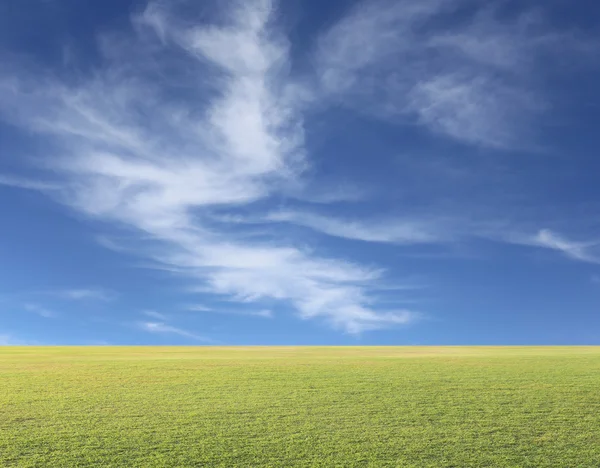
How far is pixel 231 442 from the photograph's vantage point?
34.8ft

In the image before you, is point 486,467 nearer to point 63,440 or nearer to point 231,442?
point 231,442

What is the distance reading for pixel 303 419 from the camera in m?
12.4

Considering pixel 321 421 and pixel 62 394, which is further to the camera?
pixel 62 394

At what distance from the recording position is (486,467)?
9391mm

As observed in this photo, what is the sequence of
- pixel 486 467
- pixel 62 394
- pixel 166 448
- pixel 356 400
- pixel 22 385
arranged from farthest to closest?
pixel 22 385
pixel 62 394
pixel 356 400
pixel 166 448
pixel 486 467

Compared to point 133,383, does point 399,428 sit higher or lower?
lower

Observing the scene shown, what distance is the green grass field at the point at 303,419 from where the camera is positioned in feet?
32.3

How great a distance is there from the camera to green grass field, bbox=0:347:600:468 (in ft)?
32.3

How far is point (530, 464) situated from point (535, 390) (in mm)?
7249

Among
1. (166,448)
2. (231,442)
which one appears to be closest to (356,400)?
(231,442)

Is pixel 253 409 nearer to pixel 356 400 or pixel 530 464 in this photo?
pixel 356 400

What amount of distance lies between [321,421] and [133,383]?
8478mm

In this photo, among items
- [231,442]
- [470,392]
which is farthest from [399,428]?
[470,392]

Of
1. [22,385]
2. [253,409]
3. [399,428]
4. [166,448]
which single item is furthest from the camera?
[22,385]
